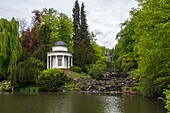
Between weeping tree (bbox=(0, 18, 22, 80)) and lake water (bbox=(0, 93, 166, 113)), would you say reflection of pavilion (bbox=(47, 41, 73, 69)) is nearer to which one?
weeping tree (bbox=(0, 18, 22, 80))

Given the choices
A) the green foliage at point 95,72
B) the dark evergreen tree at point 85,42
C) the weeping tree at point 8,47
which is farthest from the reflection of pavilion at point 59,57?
the weeping tree at point 8,47

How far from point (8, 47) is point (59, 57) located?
7993mm

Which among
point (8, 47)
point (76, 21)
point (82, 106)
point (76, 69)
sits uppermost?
point (76, 21)

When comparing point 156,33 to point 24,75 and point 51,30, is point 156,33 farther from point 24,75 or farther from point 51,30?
point 51,30

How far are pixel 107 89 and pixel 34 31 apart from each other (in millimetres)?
21462

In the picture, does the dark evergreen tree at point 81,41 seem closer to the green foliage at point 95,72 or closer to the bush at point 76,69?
the bush at point 76,69

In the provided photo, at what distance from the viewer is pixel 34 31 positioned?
4388cm

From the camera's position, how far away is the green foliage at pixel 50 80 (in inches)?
1131

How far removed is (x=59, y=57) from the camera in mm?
39156

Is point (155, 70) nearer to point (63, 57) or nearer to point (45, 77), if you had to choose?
point (45, 77)

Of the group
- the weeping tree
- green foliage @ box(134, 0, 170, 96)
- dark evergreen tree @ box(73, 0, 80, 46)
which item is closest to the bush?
dark evergreen tree @ box(73, 0, 80, 46)

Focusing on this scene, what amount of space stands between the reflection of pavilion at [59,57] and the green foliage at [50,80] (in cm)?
873

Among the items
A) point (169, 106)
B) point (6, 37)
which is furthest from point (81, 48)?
point (169, 106)

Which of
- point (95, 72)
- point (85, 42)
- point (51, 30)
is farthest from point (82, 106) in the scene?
point (51, 30)
